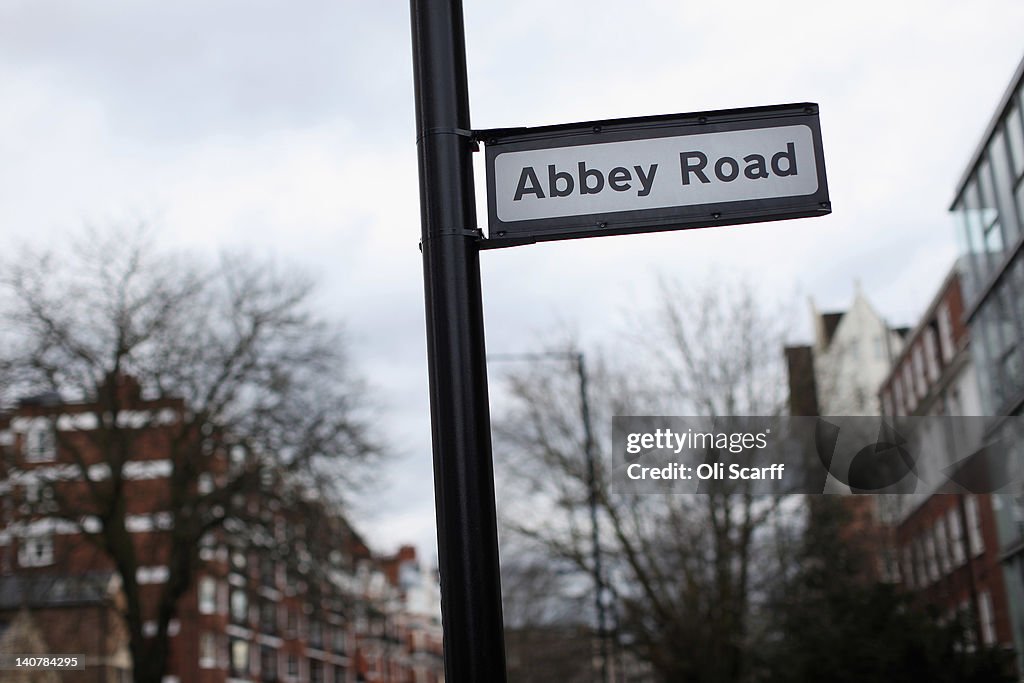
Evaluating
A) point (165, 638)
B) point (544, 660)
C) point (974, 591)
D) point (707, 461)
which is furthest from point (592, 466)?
point (707, 461)

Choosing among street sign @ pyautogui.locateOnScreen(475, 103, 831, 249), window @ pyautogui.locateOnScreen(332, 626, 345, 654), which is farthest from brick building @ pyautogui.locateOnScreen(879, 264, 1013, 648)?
window @ pyautogui.locateOnScreen(332, 626, 345, 654)

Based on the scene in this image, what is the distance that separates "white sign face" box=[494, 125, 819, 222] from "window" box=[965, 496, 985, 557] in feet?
134

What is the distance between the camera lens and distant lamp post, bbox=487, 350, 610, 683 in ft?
96.5

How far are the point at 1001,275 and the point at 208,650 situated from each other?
49378 millimetres

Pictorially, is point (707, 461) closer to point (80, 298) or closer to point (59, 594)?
point (80, 298)

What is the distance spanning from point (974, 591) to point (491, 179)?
135 ft

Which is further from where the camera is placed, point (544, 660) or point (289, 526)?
point (544, 660)

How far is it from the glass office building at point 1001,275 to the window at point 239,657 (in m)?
51.2

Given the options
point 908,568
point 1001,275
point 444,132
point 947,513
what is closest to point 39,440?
point 1001,275

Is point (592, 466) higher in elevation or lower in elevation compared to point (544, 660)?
higher

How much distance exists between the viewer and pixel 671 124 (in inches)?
150

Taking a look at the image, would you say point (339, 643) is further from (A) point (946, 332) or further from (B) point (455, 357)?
(B) point (455, 357)

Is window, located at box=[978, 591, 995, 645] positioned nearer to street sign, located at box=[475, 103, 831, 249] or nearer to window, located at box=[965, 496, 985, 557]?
window, located at box=[965, 496, 985, 557]

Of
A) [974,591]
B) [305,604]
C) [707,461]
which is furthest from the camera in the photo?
[974,591]
